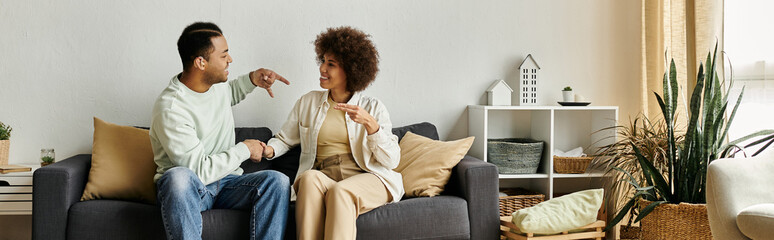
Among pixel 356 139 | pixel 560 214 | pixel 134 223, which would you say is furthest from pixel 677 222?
pixel 134 223

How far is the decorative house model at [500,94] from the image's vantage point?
3443 mm

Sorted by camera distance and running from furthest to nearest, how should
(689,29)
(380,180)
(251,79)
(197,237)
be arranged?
(689,29) < (251,79) < (380,180) < (197,237)

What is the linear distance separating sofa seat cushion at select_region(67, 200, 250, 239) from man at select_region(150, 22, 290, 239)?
6cm

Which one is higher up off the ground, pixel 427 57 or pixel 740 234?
pixel 427 57

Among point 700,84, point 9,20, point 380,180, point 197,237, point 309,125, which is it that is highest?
point 9,20

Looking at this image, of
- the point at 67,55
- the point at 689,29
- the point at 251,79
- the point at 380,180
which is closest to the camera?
the point at 380,180

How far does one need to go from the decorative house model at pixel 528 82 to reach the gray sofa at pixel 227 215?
33.0 inches

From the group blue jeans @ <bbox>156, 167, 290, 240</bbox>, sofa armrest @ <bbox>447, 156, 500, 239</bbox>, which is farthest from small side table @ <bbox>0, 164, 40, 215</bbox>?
sofa armrest @ <bbox>447, 156, 500, 239</bbox>

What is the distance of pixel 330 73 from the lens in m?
2.73

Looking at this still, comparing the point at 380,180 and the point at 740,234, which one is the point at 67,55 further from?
the point at 740,234

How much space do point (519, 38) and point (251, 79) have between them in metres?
1.57

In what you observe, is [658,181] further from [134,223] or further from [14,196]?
[14,196]

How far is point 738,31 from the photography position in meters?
3.21

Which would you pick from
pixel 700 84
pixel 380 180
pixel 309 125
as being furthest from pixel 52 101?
pixel 700 84
